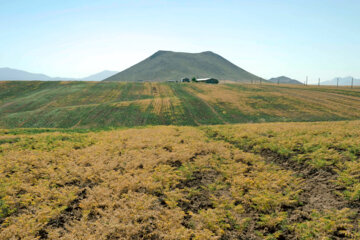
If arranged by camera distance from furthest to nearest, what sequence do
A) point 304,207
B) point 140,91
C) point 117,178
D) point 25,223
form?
1. point 140,91
2. point 117,178
3. point 304,207
4. point 25,223

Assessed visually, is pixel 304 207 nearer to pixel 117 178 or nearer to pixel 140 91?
pixel 117 178

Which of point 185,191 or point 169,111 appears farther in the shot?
point 169,111

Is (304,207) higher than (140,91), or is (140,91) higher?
(140,91)

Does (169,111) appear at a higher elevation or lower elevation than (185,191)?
higher

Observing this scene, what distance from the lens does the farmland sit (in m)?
7.53

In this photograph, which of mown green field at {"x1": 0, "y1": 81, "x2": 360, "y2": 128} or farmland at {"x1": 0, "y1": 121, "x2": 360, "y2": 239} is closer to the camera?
farmland at {"x1": 0, "y1": 121, "x2": 360, "y2": 239}

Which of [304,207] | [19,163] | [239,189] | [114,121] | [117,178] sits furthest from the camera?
[114,121]

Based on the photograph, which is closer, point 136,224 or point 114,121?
point 136,224

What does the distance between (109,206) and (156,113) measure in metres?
36.6

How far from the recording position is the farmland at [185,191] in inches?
296

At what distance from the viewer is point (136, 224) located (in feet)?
25.3

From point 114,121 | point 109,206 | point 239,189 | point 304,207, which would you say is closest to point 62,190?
point 109,206

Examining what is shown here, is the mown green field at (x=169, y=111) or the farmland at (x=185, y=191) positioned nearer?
the farmland at (x=185, y=191)

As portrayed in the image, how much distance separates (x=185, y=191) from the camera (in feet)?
35.2
